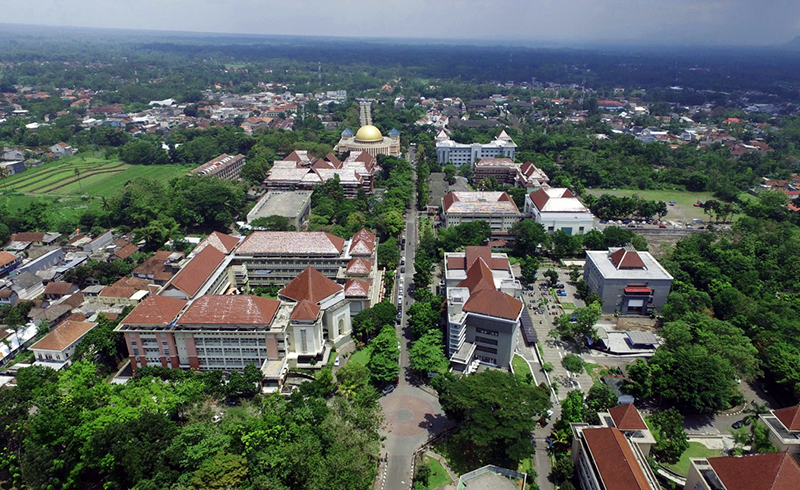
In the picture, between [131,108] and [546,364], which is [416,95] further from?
[546,364]

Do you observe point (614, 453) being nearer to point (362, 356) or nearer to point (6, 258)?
point (362, 356)

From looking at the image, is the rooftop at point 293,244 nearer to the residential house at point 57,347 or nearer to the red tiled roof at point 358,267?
the red tiled roof at point 358,267

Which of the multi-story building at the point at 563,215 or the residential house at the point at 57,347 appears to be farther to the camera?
the multi-story building at the point at 563,215

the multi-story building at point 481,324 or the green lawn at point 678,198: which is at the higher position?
the multi-story building at point 481,324

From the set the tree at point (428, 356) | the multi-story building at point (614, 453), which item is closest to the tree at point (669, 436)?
the multi-story building at point (614, 453)

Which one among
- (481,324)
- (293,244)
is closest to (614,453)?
(481,324)

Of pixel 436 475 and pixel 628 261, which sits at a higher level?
pixel 628 261

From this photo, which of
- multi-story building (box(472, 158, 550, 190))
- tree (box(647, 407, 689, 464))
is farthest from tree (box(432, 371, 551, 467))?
multi-story building (box(472, 158, 550, 190))
